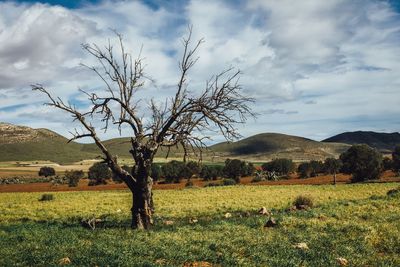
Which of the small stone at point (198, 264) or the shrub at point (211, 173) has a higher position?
the shrub at point (211, 173)

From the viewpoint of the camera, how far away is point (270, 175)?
94.8 m

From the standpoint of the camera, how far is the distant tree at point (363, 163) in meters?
74.4

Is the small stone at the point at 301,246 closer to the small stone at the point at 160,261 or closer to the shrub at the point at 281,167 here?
the small stone at the point at 160,261

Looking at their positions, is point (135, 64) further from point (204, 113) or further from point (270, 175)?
point (270, 175)

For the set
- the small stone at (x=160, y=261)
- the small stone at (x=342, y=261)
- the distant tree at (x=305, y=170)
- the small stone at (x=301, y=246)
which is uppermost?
the distant tree at (x=305, y=170)

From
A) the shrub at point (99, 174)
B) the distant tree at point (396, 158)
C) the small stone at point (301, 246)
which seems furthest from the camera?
the shrub at point (99, 174)

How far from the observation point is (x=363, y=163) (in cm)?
7512

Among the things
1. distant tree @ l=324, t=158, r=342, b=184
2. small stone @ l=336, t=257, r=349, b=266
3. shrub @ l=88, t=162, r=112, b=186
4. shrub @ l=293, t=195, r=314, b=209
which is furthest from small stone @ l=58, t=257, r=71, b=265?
shrub @ l=88, t=162, r=112, b=186

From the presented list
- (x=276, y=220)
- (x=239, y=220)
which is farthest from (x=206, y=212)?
(x=276, y=220)

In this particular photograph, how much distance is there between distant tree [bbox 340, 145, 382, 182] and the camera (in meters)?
74.4

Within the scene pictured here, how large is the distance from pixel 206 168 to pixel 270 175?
50.2 feet

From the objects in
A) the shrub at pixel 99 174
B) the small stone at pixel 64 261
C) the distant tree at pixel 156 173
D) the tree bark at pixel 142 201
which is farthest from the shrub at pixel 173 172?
the small stone at pixel 64 261

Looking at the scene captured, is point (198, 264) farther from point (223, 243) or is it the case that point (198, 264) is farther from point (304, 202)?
point (304, 202)

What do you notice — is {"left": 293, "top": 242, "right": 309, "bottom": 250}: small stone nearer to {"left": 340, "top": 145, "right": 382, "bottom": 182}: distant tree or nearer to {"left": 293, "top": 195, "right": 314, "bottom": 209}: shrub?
{"left": 293, "top": 195, "right": 314, "bottom": 209}: shrub
